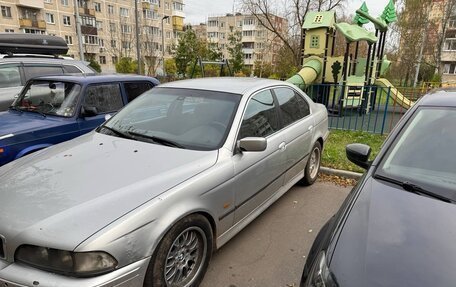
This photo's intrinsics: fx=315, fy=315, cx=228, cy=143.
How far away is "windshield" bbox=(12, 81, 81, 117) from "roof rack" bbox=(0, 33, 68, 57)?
3390mm

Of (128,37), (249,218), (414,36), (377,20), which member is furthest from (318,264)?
(128,37)

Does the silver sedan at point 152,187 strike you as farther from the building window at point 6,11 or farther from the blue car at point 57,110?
the building window at point 6,11

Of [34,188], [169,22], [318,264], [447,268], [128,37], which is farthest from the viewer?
[169,22]

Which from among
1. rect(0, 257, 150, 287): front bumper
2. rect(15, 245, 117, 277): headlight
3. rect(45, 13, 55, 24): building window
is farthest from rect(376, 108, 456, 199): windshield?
rect(45, 13, 55, 24): building window

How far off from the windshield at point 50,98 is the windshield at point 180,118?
141 centimetres

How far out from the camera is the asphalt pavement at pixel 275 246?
279 centimetres

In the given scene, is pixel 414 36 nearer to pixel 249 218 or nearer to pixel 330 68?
pixel 330 68

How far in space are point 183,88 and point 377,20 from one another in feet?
36.8

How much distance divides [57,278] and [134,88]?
163 inches

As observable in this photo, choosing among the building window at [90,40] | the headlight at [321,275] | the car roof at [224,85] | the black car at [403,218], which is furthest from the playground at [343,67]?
the building window at [90,40]

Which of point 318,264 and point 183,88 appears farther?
point 183,88

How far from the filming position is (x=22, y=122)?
4164 millimetres

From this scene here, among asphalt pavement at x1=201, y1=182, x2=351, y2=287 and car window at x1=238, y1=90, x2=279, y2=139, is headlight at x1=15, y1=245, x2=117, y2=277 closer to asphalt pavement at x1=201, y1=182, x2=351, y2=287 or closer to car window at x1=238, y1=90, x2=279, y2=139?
asphalt pavement at x1=201, y1=182, x2=351, y2=287

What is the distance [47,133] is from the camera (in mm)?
4105
